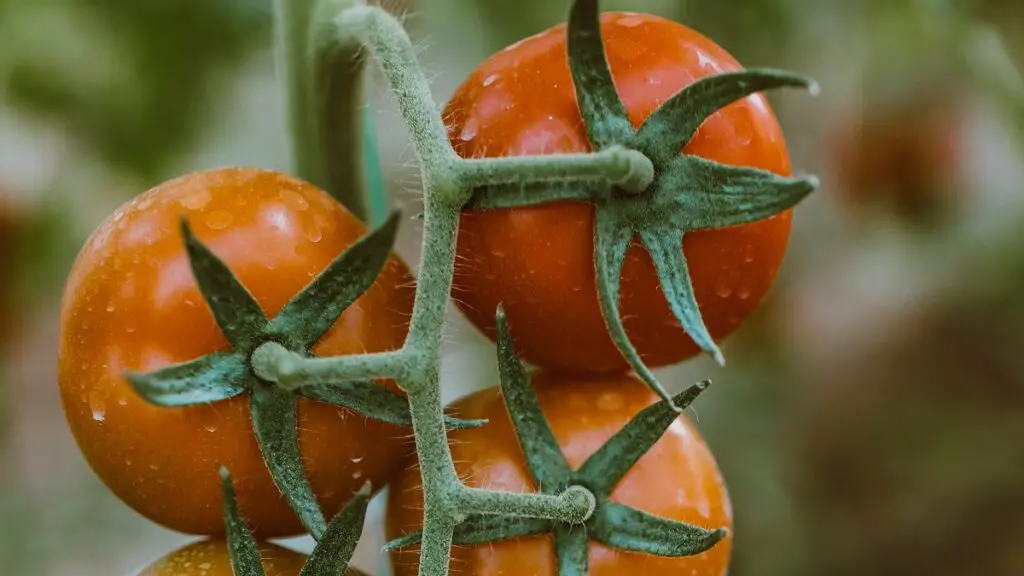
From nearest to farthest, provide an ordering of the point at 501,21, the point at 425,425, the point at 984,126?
the point at 425,425 < the point at 501,21 < the point at 984,126

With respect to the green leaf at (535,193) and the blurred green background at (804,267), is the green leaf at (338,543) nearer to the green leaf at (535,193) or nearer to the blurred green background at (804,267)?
the green leaf at (535,193)

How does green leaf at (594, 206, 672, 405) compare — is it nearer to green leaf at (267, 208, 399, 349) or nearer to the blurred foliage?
green leaf at (267, 208, 399, 349)

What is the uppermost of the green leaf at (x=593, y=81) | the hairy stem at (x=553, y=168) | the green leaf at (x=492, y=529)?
the green leaf at (x=593, y=81)

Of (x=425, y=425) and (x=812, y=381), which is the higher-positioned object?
(x=812, y=381)

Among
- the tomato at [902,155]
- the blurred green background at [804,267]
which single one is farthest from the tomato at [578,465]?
the tomato at [902,155]

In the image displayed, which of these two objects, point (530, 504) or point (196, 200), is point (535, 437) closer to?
point (530, 504)

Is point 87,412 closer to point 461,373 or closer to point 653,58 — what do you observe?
point 653,58

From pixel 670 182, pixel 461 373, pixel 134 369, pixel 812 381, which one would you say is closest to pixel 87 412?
pixel 134 369

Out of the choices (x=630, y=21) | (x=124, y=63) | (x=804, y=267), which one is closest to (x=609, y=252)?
(x=630, y=21)
